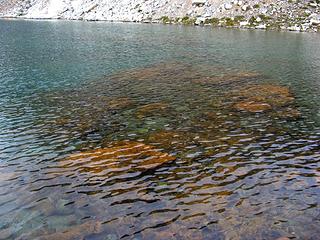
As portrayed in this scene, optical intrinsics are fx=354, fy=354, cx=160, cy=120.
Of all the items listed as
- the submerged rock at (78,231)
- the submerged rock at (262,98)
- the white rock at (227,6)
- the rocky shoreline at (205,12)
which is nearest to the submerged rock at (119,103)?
the submerged rock at (262,98)

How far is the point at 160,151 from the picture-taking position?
23.6 meters

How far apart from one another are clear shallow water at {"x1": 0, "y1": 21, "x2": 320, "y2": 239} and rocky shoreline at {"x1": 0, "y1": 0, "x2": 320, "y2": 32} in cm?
5015

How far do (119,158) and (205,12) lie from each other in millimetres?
98727

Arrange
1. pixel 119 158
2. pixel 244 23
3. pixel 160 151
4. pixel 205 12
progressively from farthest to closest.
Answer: pixel 205 12
pixel 244 23
pixel 160 151
pixel 119 158

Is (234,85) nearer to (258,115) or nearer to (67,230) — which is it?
(258,115)

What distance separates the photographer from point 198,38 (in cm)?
8238

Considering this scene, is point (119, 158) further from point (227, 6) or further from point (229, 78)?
point (227, 6)

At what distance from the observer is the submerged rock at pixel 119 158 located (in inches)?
845

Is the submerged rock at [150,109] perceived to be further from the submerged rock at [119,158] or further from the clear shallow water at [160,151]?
the submerged rock at [119,158]

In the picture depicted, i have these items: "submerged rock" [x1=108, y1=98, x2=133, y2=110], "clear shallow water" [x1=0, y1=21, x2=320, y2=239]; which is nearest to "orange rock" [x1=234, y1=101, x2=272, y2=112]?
"clear shallow water" [x1=0, y1=21, x2=320, y2=239]

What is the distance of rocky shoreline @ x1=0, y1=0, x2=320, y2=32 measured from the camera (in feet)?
318

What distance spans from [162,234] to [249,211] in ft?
14.7

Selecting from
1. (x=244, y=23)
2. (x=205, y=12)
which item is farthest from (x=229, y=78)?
(x=205, y=12)

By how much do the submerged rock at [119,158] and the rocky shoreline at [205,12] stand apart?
3201 inches
